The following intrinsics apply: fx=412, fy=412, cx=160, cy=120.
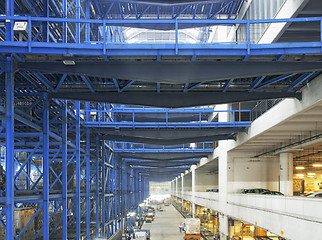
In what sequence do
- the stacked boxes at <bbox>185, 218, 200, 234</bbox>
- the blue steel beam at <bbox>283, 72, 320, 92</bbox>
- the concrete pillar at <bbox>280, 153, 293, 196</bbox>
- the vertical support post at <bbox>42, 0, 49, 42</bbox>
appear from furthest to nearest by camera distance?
1. the stacked boxes at <bbox>185, 218, 200, 234</bbox>
2. the concrete pillar at <bbox>280, 153, 293, 196</bbox>
3. the blue steel beam at <bbox>283, 72, 320, 92</bbox>
4. the vertical support post at <bbox>42, 0, 49, 42</bbox>

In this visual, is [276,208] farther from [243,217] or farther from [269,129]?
[243,217]

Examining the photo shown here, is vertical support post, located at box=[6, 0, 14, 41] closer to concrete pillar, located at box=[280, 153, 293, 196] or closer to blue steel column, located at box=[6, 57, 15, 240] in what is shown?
blue steel column, located at box=[6, 57, 15, 240]

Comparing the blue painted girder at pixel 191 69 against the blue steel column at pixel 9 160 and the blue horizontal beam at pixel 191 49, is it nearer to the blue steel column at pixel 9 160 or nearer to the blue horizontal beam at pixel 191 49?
the blue horizontal beam at pixel 191 49

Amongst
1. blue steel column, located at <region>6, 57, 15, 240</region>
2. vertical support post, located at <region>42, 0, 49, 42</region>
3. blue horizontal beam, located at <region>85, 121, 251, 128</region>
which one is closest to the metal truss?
blue steel column, located at <region>6, 57, 15, 240</region>

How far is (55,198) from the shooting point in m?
21.9

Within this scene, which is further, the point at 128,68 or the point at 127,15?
the point at 127,15

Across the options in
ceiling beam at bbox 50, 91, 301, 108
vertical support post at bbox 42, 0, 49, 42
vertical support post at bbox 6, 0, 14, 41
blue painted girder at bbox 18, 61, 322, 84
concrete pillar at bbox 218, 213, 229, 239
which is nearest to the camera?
vertical support post at bbox 6, 0, 14, 41

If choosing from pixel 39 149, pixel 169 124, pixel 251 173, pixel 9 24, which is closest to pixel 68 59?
pixel 9 24

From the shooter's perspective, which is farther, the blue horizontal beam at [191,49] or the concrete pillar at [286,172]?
the concrete pillar at [286,172]

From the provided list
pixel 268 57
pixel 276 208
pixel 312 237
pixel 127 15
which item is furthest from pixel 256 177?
pixel 268 57

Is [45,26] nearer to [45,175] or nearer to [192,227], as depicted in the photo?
[45,175]

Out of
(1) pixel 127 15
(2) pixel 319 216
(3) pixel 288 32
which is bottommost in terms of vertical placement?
(2) pixel 319 216

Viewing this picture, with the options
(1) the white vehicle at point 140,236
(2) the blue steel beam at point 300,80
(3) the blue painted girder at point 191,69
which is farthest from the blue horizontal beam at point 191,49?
(1) the white vehicle at point 140,236

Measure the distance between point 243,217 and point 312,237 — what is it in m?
13.4
